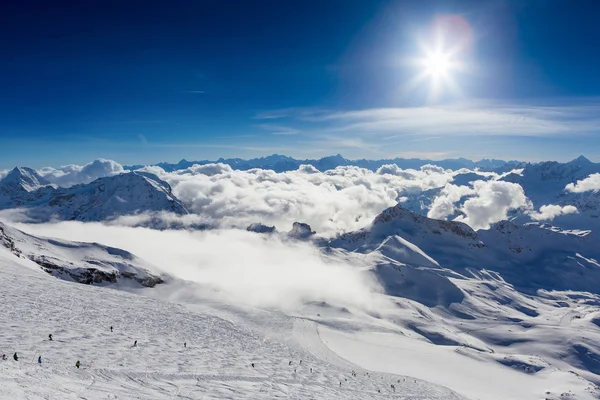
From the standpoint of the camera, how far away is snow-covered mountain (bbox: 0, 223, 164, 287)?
82338mm

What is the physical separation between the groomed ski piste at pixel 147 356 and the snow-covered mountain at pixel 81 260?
3896cm

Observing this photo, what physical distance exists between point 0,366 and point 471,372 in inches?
2534

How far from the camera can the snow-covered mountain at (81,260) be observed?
270ft

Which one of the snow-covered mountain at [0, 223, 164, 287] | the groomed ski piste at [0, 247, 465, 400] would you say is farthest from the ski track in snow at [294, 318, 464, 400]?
the snow-covered mountain at [0, 223, 164, 287]

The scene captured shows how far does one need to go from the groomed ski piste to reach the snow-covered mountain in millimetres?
38955

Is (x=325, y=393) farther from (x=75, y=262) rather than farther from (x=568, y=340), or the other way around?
(x=568, y=340)

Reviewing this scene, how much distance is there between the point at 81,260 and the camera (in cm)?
9775

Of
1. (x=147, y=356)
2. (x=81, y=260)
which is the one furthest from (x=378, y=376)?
(x=81, y=260)

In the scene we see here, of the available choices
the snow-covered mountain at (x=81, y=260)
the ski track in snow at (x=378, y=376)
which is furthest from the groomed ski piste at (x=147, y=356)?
the snow-covered mountain at (x=81, y=260)

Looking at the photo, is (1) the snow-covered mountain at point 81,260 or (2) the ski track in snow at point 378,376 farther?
(1) the snow-covered mountain at point 81,260

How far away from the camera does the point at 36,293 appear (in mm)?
38375

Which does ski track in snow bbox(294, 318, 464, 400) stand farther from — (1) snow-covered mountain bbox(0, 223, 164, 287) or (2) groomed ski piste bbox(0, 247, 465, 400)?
(1) snow-covered mountain bbox(0, 223, 164, 287)

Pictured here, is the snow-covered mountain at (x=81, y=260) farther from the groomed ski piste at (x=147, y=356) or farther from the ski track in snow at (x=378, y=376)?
the ski track in snow at (x=378, y=376)

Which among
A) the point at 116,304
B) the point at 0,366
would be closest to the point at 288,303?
the point at 116,304
